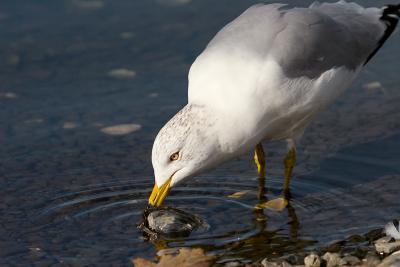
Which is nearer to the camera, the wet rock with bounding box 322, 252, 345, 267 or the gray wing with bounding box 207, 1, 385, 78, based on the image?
the wet rock with bounding box 322, 252, 345, 267

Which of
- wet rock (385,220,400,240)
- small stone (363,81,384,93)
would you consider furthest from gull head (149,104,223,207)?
small stone (363,81,384,93)

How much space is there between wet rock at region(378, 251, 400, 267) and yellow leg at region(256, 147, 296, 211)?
66.7 inches

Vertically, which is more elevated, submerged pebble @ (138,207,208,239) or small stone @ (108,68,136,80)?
small stone @ (108,68,136,80)

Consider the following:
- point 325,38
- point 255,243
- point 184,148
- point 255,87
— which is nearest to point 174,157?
point 184,148

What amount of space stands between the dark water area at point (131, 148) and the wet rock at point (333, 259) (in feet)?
1.74

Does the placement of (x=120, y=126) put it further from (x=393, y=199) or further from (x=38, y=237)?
(x=393, y=199)

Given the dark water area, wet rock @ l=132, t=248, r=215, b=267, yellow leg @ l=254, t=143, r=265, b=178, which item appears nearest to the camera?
wet rock @ l=132, t=248, r=215, b=267

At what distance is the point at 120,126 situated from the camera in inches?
377

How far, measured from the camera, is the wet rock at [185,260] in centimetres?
698

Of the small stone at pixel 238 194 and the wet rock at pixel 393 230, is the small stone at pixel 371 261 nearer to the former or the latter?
the wet rock at pixel 393 230

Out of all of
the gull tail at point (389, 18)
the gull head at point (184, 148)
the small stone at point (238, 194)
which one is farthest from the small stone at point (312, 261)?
the gull tail at point (389, 18)

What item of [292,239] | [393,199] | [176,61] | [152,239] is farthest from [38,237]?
[176,61]

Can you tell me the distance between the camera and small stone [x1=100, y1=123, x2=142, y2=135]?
31.1ft

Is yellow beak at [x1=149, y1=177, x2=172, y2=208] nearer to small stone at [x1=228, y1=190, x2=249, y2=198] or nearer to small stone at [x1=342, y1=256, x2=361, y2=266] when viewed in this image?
small stone at [x1=228, y1=190, x2=249, y2=198]
